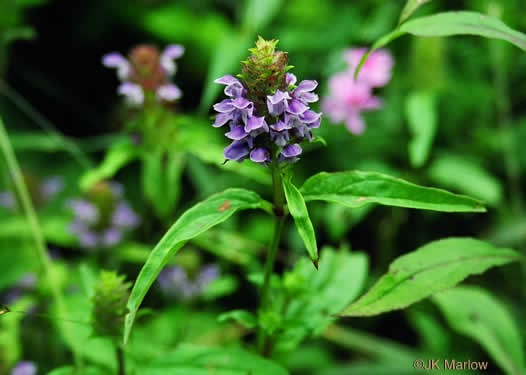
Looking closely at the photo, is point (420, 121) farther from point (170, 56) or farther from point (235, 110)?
point (235, 110)

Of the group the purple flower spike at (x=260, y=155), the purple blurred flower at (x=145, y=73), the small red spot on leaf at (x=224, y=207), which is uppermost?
the purple blurred flower at (x=145, y=73)

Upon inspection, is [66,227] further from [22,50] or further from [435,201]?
[435,201]

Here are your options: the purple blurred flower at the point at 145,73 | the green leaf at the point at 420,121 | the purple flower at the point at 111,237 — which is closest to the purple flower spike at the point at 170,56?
the purple blurred flower at the point at 145,73

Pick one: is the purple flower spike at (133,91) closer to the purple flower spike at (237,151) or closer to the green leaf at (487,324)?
the purple flower spike at (237,151)

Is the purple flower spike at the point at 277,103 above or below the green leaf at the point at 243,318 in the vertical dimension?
above

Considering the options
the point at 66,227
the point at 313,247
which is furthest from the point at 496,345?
the point at 66,227

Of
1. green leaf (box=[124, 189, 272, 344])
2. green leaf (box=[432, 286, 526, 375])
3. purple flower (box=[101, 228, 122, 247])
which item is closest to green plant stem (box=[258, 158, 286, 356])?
green leaf (box=[124, 189, 272, 344])

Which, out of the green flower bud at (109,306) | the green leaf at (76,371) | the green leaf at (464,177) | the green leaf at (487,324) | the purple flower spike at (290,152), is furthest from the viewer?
the green leaf at (464,177)
